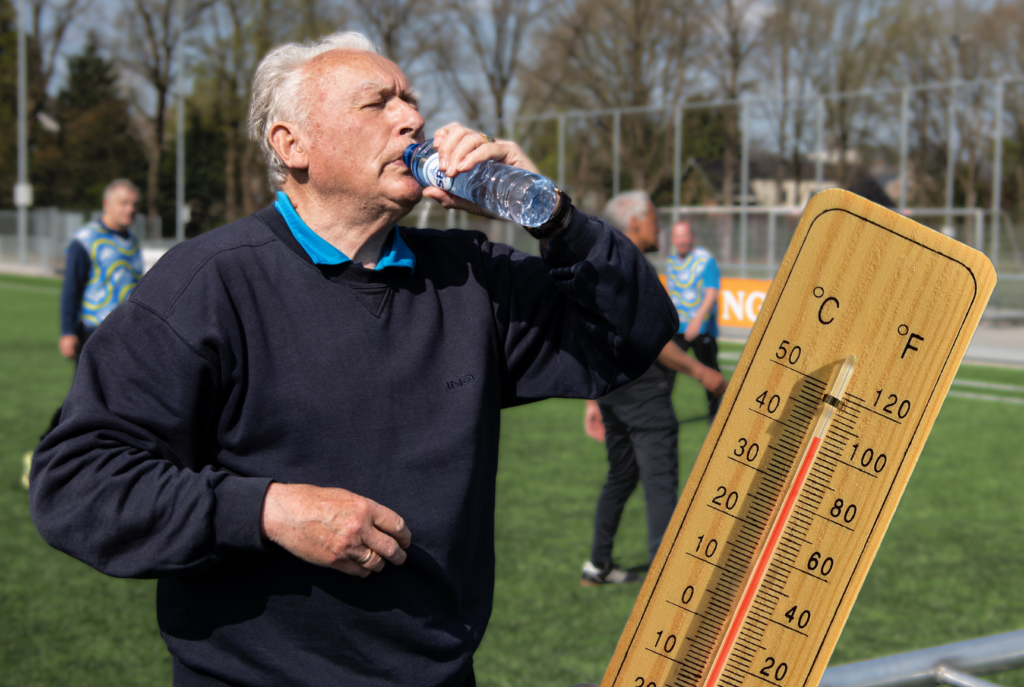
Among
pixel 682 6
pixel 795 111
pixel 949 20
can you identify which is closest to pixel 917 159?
pixel 795 111

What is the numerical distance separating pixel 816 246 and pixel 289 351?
844 mm

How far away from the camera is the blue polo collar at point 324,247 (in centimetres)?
174

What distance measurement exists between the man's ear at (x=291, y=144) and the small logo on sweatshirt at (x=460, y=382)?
18.6 inches

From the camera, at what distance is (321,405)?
5.40 ft

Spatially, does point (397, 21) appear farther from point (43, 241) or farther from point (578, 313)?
point (578, 313)

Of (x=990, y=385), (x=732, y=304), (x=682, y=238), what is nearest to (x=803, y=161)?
(x=732, y=304)

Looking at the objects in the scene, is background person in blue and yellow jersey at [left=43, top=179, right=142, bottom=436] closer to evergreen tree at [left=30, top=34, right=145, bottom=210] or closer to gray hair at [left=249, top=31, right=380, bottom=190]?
gray hair at [left=249, top=31, right=380, bottom=190]

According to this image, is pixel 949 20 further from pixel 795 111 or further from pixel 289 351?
pixel 289 351

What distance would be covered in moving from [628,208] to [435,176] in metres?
3.71

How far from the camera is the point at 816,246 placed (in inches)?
52.8

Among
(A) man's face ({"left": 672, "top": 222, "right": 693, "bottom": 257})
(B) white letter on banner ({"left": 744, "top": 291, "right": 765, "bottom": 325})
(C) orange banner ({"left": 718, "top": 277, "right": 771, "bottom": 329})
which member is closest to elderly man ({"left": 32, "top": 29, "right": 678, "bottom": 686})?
(A) man's face ({"left": 672, "top": 222, "right": 693, "bottom": 257})

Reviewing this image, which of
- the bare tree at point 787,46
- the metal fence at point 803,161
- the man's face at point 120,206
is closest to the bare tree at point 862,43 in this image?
the bare tree at point 787,46

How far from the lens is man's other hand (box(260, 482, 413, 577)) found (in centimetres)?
149

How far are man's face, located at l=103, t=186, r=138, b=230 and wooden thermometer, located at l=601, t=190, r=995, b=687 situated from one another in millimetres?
6135
